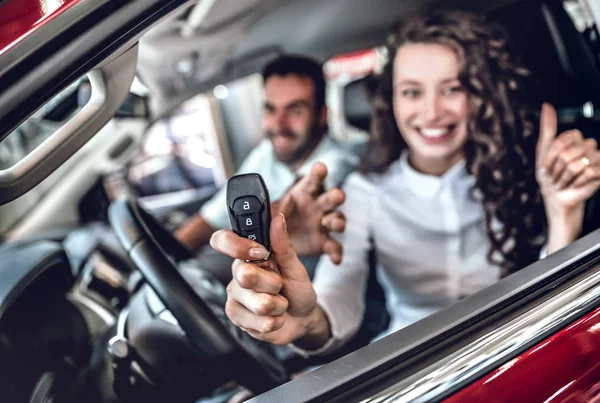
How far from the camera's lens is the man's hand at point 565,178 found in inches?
46.5

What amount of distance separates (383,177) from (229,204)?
35.6 inches

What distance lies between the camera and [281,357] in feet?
4.63

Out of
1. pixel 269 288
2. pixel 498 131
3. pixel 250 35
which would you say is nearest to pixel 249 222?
pixel 269 288

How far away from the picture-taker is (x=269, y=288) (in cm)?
85

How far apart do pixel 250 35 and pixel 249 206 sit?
146 centimetres

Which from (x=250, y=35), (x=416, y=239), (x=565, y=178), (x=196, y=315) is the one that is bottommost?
(x=416, y=239)

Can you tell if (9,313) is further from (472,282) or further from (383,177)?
(472,282)

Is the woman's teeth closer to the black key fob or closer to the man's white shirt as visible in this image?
the man's white shirt

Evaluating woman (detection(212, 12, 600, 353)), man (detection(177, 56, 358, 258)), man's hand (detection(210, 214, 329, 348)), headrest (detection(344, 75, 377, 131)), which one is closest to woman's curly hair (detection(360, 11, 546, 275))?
woman (detection(212, 12, 600, 353))

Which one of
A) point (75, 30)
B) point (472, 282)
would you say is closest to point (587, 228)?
point (472, 282)

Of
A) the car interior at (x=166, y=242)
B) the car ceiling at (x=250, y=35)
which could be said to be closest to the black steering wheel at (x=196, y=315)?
the car interior at (x=166, y=242)

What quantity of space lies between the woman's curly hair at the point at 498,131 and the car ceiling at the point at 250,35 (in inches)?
7.5

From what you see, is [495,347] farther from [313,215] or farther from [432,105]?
[432,105]

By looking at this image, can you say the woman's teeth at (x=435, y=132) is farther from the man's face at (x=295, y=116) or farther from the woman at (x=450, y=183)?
the man's face at (x=295, y=116)
